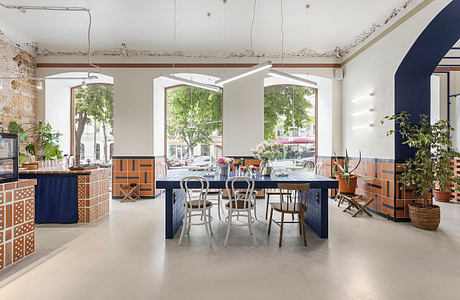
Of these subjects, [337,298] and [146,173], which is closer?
[337,298]

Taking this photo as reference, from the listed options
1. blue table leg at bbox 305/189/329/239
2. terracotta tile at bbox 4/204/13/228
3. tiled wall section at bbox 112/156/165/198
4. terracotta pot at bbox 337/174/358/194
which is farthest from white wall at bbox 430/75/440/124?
terracotta tile at bbox 4/204/13/228

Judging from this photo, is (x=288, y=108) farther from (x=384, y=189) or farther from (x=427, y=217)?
(x=427, y=217)

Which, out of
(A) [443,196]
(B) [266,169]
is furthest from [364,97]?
(A) [443,196]

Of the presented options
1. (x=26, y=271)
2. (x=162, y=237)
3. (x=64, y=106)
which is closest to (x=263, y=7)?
(x=162, y=237)

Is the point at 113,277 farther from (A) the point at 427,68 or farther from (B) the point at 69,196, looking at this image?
(A) the point at 427,68

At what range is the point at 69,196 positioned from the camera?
4.16m

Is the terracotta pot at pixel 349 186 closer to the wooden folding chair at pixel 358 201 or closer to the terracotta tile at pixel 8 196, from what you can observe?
the wooden folding chair at pixel 358 201

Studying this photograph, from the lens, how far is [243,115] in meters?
6.27

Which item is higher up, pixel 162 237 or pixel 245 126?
pixel 245 126

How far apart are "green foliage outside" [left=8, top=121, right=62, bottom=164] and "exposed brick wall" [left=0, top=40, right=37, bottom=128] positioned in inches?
10.5

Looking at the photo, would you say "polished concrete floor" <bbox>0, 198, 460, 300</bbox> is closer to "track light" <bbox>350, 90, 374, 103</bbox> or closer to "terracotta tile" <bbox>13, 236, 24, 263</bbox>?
"terracotta tile" <bbox>13, 236, 24, 263</bbox>

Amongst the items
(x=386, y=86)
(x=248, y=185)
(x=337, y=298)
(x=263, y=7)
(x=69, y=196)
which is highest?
(x=263, y=7)

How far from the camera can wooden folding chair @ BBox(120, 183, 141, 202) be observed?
5.97 metres

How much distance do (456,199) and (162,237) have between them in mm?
6844
